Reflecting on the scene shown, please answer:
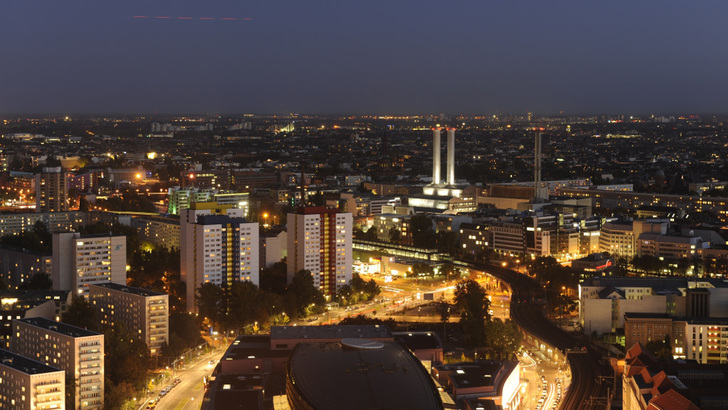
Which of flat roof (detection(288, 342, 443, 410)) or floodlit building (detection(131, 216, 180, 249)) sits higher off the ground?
floodlit building (detection(131, 216, 180, 249))

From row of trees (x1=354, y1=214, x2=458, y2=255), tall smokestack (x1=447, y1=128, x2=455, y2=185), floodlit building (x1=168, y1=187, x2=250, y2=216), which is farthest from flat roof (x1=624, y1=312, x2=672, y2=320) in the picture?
tall smokestack (x1=447, y1=128, x2=455, y2=185)

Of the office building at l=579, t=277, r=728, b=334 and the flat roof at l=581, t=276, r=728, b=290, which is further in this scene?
the flat roof at l=581, t=276, r=728, b=290

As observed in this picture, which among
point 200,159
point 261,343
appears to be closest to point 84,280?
point 261,343

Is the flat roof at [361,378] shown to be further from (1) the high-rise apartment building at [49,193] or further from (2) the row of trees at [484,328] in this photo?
(1) the high-rise apartment building at [49,193]

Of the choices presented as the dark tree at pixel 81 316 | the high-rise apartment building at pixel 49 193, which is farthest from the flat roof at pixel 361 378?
the high-rise apartment building at pixel 49 193

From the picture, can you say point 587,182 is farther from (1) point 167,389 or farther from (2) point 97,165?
(1) point 167,389

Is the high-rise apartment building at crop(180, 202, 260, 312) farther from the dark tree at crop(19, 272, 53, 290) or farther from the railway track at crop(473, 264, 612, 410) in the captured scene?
the railway track at crop(473, 264, 612, 410)

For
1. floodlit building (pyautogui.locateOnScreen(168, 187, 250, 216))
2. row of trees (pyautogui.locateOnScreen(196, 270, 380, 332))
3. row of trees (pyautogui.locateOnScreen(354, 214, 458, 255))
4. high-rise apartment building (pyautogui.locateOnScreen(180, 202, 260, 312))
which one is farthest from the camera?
floodlit building (pyautogui.locateOnScreen(168, 187, 250, 216))
